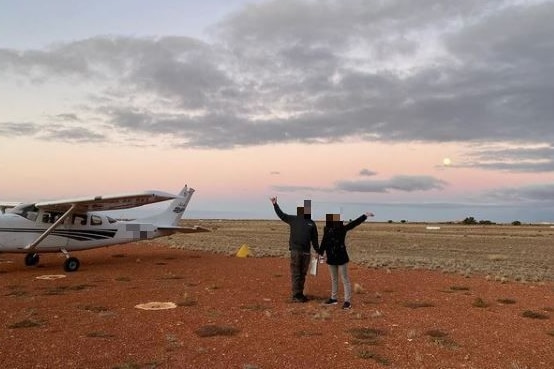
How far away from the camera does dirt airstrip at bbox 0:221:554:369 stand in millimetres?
7270

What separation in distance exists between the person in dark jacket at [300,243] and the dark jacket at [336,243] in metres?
0.67

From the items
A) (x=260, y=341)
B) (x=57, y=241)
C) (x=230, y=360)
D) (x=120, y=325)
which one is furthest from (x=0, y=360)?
(x=57, y=241)

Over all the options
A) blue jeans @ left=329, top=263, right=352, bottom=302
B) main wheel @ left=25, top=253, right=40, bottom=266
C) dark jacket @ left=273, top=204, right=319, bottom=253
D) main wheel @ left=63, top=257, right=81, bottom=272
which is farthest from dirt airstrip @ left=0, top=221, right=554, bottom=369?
main wheel @ left=25, top=253, right=40, bottom=266

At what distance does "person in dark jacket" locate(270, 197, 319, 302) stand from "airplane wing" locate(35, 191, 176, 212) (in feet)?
23.8

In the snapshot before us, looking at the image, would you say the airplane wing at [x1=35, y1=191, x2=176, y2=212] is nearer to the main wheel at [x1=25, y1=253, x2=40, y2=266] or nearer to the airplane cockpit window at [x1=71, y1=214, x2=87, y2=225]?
the airplane cockpit window at [x1=71, y1=214, x2=87, y2=225]

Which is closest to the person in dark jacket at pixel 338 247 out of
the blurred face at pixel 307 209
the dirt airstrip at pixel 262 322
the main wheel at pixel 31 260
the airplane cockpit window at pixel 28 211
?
the dirt airstrip at pixel 262 322

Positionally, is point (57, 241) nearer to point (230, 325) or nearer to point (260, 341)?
point (230, 325)

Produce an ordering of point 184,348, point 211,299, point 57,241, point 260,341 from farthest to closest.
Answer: point 57,241, point 211,299, point 260,341, point 184,348

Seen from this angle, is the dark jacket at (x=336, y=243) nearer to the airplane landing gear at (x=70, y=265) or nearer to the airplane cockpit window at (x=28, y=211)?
the airplane landing gear at (x=70, y=265)

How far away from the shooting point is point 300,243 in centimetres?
1207

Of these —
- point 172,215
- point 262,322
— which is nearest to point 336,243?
point 262,322

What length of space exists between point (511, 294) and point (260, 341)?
30.5 feet

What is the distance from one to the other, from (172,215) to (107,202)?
21.9 ft

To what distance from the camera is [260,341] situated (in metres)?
8.23
